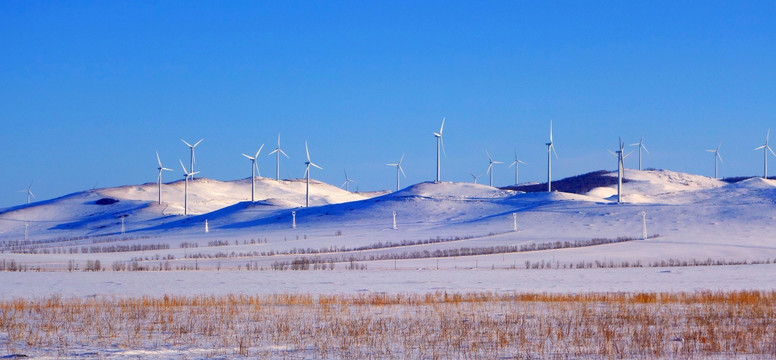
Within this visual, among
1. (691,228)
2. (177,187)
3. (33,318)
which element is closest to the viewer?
(33,318)

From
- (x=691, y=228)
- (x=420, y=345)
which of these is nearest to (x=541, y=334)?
(x=420, y=345)

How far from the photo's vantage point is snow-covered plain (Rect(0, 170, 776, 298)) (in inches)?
1347

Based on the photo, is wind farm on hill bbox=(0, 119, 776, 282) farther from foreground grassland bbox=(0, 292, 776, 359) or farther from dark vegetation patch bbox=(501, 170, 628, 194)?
foreground grassland bbox=(0, 292, 776, 359)

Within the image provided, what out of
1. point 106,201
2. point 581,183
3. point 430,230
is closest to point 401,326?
point 430,230

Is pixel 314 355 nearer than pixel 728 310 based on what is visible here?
Yes

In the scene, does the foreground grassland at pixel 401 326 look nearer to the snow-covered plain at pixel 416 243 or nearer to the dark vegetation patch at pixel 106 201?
the snow-covered plain at pixel 416 243

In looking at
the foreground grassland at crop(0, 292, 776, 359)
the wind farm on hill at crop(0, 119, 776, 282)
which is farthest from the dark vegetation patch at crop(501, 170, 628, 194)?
the foreground grassland at crop(0, 292, 776, 359)

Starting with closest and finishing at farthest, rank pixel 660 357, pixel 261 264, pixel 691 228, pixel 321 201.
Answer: pixel 660 357 < pixel 261 264 < pixel 691 228 < pixel 321 201

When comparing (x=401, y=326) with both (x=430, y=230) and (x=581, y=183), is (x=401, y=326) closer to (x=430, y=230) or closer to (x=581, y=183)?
(x=430, y=230)

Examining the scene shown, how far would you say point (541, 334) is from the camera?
1867 cm

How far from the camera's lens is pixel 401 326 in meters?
20.0

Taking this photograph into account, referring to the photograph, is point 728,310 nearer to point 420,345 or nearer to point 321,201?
point 420,345

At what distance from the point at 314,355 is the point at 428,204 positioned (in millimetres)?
91415

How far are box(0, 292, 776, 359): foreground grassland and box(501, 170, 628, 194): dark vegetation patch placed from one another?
129 m
